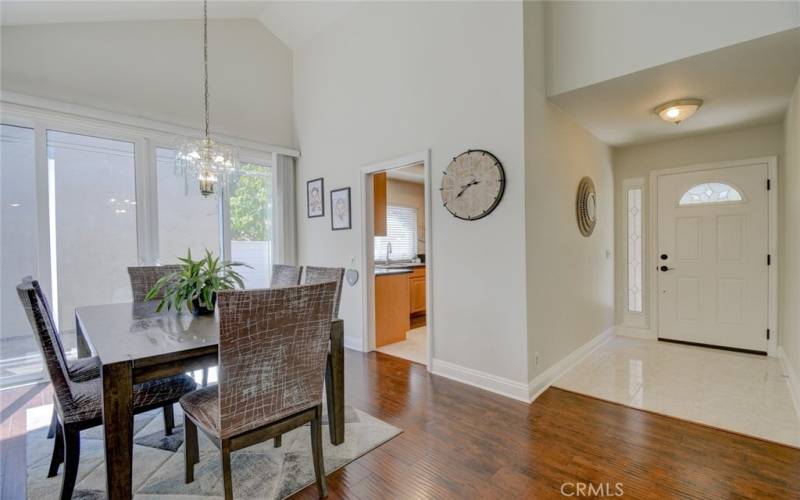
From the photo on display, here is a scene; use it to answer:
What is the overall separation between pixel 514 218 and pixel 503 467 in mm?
1704

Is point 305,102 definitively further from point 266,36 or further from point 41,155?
point 41,155

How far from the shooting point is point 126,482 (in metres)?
1.48

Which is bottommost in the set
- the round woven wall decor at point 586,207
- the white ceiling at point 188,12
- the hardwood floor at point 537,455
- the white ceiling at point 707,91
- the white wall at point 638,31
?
the hardwood floor at point 537,455

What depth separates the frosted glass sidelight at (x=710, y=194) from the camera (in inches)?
156

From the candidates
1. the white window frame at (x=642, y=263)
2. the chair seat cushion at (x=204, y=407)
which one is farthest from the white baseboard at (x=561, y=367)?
the chair seat cushion at (x=204, y=407)

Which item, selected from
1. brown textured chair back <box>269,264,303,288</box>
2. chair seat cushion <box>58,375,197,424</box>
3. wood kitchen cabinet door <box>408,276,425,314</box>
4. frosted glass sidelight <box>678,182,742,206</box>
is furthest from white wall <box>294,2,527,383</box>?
frosted glass sidelight <box>678,182,742,206</box>

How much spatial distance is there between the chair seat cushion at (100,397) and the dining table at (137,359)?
18 cm

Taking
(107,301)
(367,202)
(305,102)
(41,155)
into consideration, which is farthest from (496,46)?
(107,301)

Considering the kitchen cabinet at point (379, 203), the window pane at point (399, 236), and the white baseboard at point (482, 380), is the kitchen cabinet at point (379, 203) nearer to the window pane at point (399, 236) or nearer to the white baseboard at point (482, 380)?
the white baseboard at point (482, 380)

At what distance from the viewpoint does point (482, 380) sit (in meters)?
3.07

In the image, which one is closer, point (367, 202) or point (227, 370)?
point (227, 370)

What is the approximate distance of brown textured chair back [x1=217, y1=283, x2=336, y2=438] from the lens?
144 centimetres

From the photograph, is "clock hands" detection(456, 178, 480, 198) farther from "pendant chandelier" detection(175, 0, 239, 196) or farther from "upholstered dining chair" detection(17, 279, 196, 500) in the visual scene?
"upholstered dining chair" detection(17, 279, 196, 500)

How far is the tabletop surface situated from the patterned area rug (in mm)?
766
